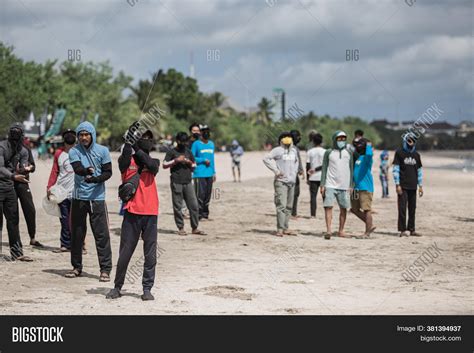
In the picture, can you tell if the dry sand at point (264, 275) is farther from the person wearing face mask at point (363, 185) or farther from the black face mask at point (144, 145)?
the black face mask at point (144, 145)

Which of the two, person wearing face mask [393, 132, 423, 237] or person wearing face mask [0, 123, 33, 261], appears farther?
person wearing face mask [393, 132, 423, 237]

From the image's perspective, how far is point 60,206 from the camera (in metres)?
12.2

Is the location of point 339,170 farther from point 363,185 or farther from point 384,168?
point 384,168

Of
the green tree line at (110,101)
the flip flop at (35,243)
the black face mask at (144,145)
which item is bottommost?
the flip flop at (35,243)

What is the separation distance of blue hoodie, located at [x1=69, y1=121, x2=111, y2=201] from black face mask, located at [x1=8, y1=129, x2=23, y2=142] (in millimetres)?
1711

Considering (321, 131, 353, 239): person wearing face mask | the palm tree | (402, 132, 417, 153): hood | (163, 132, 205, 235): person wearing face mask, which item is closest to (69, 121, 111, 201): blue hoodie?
(163, 132, 205, 235): person wearing face mask

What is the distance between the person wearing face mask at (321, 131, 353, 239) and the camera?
14406 mm

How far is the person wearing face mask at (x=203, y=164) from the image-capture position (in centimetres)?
1684

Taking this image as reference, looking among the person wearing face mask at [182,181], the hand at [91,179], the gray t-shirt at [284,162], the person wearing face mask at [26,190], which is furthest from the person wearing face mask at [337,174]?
the hand at [91,179]

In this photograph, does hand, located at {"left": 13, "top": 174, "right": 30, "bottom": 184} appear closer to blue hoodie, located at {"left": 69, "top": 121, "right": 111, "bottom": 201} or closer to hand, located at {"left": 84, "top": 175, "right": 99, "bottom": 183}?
blue hoodie, located at {"left": 69, "top": 121, "right": 111, "bottom": 201}

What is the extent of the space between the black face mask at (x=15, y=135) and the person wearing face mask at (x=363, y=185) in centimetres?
622

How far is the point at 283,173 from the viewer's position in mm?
14875
